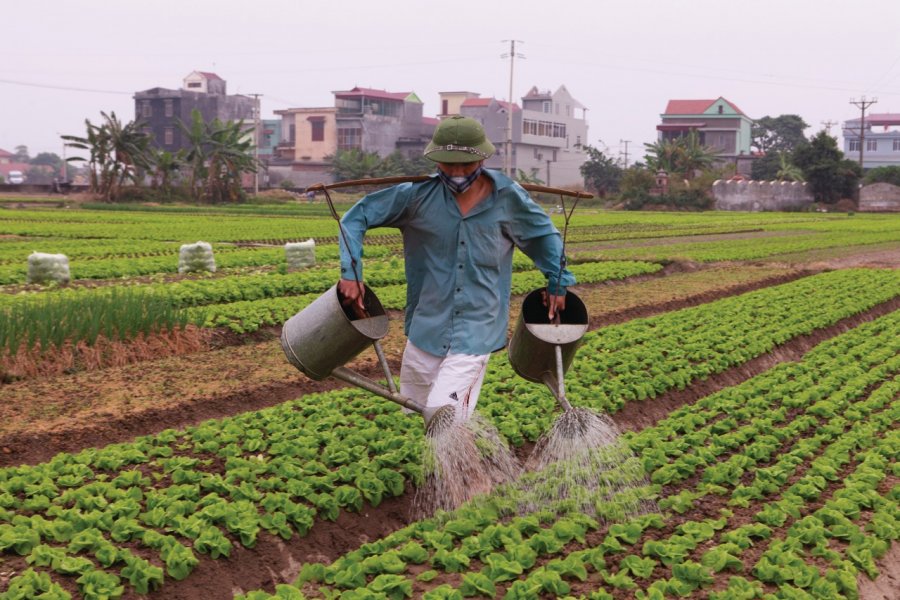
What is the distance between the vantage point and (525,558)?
15.4ft

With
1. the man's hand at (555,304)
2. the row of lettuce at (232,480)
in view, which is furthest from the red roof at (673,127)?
the man's hand at (555,304)

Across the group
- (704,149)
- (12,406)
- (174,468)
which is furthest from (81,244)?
(704,149)

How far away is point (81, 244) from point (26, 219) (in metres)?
11.9

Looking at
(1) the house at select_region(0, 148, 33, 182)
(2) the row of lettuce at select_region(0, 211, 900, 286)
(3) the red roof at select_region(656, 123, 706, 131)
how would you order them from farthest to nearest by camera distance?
1. (1) the house at select_region(0, 148, 33, 182)
2. (3) the red roof at select_region(656, 123, 706, 131)
3. (2) the row of lettuce at select_region(0, 211, 900, 286)

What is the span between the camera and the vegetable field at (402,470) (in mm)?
4621

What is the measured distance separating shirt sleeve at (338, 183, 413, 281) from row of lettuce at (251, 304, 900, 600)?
1.34 meters

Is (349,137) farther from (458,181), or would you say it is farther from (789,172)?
(458,181)

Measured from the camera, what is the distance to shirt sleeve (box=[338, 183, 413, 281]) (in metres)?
5.40

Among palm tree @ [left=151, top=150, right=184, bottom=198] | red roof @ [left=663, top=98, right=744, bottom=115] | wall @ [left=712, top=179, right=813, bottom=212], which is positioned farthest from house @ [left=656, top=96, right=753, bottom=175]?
palm tree @ [left=151, top=150, right=184, bottom=198]

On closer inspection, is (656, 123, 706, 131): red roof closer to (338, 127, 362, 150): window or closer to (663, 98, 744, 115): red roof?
(663, 98, 744, 115): red roof

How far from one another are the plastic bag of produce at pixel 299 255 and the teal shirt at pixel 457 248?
13.2 metres

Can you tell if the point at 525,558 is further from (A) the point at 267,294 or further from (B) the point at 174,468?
(A) the point at 267,294

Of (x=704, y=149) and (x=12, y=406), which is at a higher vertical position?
(x=704, y=149)

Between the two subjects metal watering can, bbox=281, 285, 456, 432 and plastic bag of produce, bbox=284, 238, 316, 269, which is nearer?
metal watering can, bbox=281, 285, 456, 432
